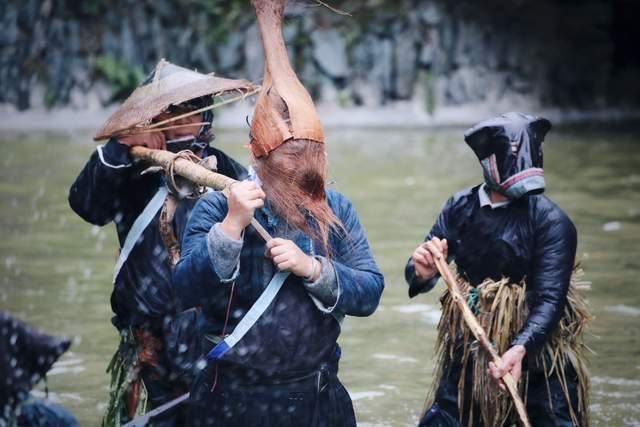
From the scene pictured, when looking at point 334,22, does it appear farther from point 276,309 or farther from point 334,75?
point 276,309

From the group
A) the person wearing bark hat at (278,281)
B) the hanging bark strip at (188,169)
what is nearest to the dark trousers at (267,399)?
the person wearing bark hat at (278,281)

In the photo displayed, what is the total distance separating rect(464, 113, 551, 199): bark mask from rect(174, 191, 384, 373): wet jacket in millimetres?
1002

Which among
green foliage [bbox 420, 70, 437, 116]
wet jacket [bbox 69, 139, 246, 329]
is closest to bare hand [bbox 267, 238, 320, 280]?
wet jacket [bbox 69, 139, 246, 329]

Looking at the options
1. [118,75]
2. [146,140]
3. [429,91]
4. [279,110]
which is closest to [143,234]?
[146,140]

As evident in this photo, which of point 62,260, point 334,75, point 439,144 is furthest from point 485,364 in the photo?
point 334,75

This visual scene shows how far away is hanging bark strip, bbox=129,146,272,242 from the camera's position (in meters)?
3.68

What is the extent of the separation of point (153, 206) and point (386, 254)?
586 cm

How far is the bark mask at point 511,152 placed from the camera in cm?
434

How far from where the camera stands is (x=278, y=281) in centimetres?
345

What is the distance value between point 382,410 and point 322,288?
286 cm

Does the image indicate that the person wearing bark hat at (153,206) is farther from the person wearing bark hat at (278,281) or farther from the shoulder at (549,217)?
the shoulder at (549,217)

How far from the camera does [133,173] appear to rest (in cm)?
459

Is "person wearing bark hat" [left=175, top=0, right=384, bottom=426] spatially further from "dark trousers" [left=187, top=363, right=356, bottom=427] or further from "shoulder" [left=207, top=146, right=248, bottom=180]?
"shoulder" [left=207, top=146, right=248, bottom=180]

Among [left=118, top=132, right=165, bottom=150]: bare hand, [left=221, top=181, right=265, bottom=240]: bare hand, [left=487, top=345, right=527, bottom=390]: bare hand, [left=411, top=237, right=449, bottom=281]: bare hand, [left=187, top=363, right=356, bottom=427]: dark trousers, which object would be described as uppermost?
[left=221, top=181, right=265, bottom=240]: bare hand
